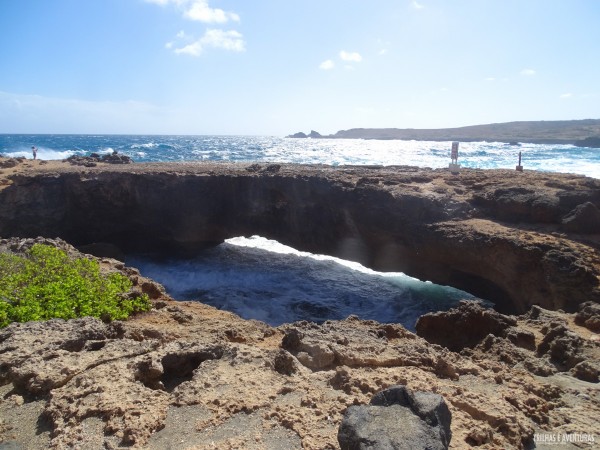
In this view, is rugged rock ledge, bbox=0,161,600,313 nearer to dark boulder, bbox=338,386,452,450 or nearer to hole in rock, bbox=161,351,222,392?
dark boulder, bbox=338,386,452,450

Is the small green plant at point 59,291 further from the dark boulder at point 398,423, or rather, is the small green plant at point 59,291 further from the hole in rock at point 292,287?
the hole in rock at point 292,287

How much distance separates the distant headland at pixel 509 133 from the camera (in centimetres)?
9762

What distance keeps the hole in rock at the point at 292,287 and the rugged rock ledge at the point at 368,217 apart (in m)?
1.32

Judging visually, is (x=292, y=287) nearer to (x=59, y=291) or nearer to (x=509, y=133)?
(x=59, y=291)

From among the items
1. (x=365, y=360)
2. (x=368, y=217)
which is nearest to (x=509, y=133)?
(x=368, y=217)

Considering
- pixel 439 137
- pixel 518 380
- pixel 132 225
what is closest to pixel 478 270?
pixel 518 380

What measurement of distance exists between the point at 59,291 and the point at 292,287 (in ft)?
37.1

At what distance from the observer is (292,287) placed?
58.1ft

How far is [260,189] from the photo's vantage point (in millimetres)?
19281

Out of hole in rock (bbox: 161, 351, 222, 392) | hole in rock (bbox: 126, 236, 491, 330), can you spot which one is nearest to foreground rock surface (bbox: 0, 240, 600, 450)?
Answer: hole in rock (bbox: 161, 351, 222, 392)

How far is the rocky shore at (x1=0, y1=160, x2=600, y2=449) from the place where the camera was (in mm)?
3982

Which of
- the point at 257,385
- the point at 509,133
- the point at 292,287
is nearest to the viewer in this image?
the point at 257,385

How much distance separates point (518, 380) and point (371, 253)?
1171 cm

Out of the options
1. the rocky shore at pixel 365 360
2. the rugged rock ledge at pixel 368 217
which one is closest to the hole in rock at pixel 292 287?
the rugged rock ledge at pixel 368 217
